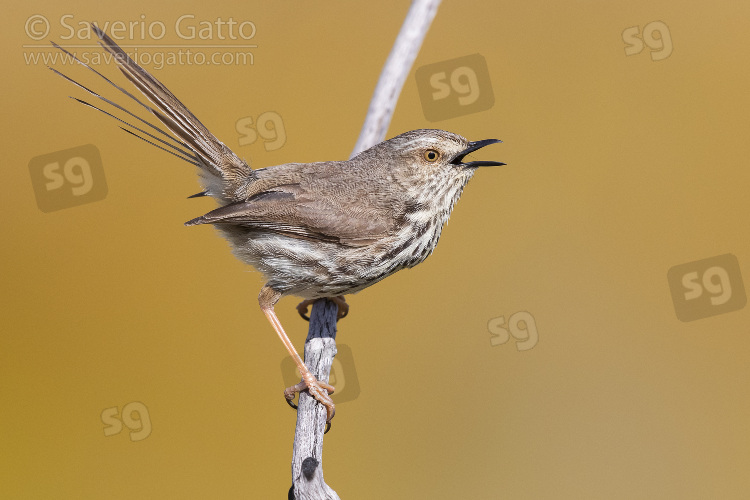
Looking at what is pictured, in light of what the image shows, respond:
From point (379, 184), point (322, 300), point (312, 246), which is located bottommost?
point (322, 300)

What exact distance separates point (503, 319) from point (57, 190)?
4.26 metres

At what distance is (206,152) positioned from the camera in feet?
14.8

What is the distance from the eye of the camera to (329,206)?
4469mm

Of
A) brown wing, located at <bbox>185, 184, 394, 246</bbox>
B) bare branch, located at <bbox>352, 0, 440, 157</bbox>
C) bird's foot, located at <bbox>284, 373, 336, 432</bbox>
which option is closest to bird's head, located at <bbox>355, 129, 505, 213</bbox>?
brown wing, located at <bbox>185, 184, 394, 246</bbox>

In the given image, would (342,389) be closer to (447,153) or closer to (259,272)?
(259,272)

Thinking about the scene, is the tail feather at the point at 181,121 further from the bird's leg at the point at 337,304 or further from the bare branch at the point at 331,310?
the bird's leg at the point at 337,304

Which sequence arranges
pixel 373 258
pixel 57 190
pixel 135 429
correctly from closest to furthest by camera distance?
pixel 373 258, pixel 135 429, pixel 57 190

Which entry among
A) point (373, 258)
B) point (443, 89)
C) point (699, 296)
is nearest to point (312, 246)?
point (373, 258)

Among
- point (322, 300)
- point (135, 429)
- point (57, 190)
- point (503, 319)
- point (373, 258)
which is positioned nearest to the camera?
point (373, 258)

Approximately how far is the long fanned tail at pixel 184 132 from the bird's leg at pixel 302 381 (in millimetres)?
674

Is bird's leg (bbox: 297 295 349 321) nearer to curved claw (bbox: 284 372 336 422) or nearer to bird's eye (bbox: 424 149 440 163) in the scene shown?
curved claw (bbox: 284 372 336 422)

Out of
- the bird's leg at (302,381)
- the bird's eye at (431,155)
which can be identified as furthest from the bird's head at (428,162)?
the bird's leg at (302,381)

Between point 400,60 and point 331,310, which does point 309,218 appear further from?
point 400,60

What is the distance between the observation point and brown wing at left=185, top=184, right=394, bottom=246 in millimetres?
4379
